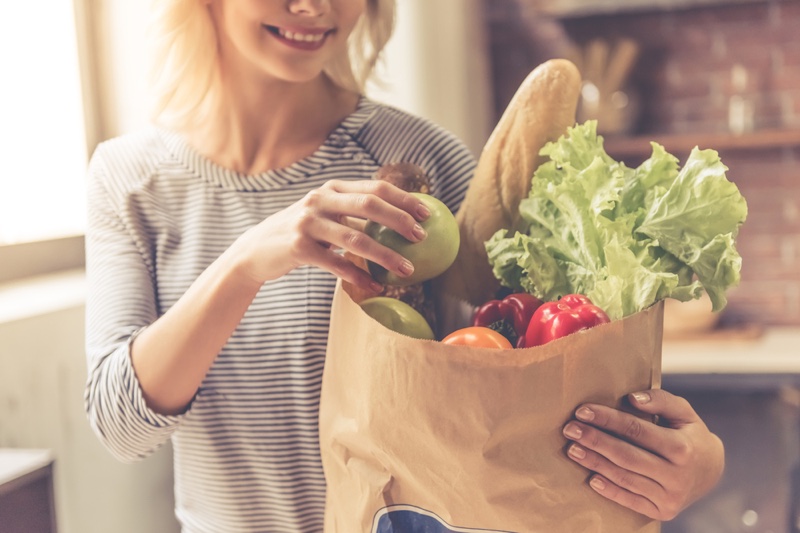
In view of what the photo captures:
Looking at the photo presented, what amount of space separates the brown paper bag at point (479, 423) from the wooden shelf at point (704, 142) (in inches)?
82.7

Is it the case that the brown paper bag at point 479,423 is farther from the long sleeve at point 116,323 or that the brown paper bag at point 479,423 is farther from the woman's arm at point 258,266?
the long sleeve at point 116,323

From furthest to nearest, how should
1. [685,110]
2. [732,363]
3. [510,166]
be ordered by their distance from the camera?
[685,110]
[732,363]
[510,166]

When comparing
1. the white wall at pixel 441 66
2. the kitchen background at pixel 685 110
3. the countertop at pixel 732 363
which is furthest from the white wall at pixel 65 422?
the countertop at pixel 732 363

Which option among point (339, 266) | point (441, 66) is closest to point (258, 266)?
point (339, 266)

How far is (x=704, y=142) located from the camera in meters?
2.70

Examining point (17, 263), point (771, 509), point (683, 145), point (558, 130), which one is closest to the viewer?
point (558, 130)

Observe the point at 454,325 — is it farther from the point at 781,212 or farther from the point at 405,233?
the point at 781,212

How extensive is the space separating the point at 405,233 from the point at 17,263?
3.68 ft

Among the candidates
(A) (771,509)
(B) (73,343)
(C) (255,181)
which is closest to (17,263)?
(B) (73,343)

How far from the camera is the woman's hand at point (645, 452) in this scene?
27.3 inches

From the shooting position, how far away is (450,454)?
0.70m

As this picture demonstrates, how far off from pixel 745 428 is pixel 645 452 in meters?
1.72

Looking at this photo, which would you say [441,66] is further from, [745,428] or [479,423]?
[479,423]

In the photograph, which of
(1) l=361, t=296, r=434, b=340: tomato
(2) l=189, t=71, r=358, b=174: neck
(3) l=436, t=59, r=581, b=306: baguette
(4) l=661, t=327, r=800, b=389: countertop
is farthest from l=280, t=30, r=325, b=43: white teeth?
(4) l=661, t=327, r=800, b=389: countertop
